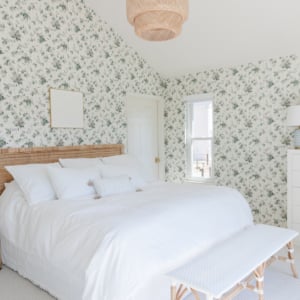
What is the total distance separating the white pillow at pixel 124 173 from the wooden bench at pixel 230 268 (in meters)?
1.36

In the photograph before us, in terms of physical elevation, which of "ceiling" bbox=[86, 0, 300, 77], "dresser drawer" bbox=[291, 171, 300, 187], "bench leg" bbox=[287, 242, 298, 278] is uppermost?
"ceiling" bbox=[86, 0, 300, 77]

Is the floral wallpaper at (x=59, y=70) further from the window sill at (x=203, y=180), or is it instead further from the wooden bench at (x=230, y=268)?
the wooden bench at (x=230, y=268)

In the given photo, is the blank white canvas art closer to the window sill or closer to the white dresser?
the window sill

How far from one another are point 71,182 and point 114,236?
1118 mm

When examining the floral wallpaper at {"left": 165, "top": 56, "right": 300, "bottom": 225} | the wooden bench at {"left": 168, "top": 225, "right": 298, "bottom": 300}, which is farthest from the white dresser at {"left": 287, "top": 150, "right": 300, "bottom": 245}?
the wooden bench at {"left": 168, "top": 225, "right": 298, "bottom": 300}

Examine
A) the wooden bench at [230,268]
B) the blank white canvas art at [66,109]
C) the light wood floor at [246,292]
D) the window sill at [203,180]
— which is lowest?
the light wood floor at [246,292]

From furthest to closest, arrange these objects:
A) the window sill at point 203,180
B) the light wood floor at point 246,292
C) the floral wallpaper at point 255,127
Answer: the window sill at point 203,180, the floral wallpaper at point 255,127, the light wood floor at point 246,292

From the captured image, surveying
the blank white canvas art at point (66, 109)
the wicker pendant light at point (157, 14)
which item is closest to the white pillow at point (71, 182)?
the blank white canvas art at point (66, 109)

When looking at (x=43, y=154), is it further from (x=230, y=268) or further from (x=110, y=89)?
(x=230, y=268)

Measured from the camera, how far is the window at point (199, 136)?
15.4 feet

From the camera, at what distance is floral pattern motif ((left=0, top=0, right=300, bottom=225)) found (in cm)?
332

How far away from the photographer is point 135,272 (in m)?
1.80

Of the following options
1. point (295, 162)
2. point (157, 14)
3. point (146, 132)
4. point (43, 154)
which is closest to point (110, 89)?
point (146, 132)

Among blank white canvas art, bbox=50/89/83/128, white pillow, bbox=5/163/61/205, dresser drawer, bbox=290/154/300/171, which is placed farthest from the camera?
blank white canvas art, bbox=50/89/83/128
